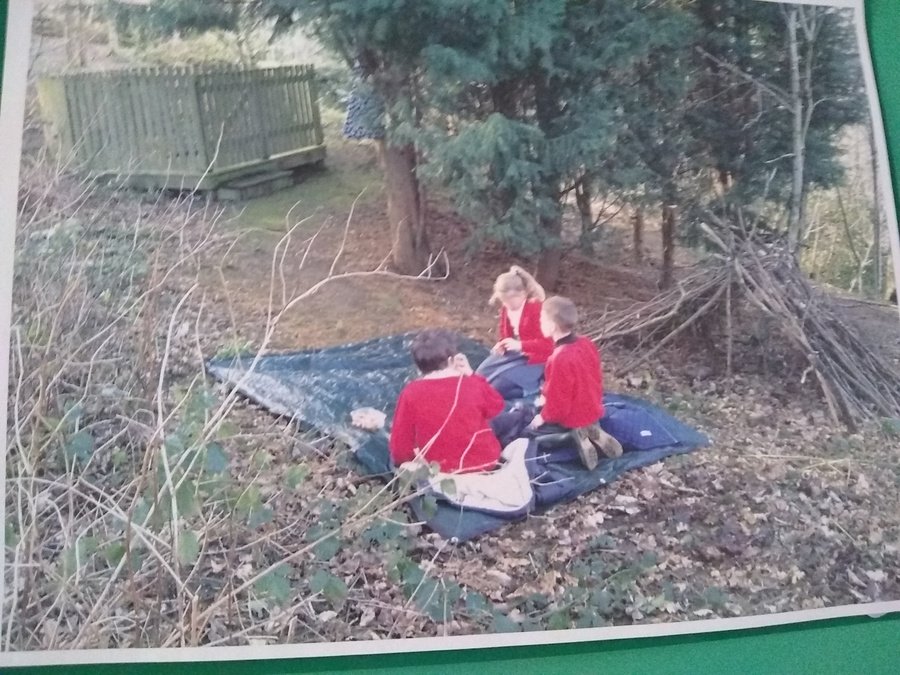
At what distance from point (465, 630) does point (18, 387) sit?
25.5 inches

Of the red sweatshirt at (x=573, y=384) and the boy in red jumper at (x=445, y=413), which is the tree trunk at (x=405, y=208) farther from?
the red sweatshirt at (x=573, y=384)

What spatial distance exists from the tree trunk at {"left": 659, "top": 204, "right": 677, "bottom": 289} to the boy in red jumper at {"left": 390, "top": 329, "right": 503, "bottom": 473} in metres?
0.34

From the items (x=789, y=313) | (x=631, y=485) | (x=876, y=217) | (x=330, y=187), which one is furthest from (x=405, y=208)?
(x=876, y=217)

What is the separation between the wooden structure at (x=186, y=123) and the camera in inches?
40.7

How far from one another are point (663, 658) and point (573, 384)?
41cm

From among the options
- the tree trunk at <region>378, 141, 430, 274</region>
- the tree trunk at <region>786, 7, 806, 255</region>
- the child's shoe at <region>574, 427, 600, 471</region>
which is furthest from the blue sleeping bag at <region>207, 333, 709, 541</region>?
the tree trunk at <region>786, 7, 806, 255</region>

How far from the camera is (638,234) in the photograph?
3.94 ft

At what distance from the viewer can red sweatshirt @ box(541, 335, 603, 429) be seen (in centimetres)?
110

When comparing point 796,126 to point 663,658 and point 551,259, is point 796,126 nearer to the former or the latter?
point 551,259

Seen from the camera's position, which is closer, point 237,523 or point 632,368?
point 237,523

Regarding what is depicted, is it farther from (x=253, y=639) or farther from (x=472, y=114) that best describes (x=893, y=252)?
(x=253, y=639)

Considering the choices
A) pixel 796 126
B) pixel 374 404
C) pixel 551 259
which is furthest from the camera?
pixel 796 126

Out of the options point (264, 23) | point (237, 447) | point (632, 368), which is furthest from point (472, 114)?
point (237, 447)

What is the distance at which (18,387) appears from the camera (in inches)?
38.4
